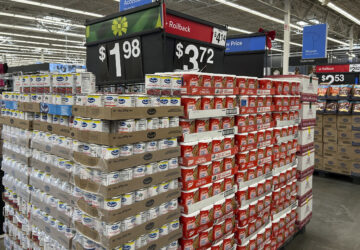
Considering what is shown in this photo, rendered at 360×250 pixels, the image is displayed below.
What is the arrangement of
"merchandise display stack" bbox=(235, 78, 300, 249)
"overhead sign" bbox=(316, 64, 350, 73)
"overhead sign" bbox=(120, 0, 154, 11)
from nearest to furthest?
"merchandise display stack" bbox=(235, 78, 300, 249), "overhead sign" bbox=(120, 0, 154, 11), "overhead sign" bbox=(316, 64, 350, 73)

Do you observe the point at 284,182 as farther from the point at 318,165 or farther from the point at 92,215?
the point at 318,165

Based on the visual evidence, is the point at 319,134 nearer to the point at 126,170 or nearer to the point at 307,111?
the point at 307,111

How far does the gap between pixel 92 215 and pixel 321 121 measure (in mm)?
6774

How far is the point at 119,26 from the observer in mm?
3328

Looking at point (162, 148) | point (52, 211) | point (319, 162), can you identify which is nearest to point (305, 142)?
point (162, 148)

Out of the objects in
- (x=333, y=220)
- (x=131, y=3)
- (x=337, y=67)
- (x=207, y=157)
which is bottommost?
(x=333, y=220)

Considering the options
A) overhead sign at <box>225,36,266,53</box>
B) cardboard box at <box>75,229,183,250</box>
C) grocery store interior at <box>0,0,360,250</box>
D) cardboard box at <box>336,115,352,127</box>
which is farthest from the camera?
cardboard box at <box>336,115,352,127</box>

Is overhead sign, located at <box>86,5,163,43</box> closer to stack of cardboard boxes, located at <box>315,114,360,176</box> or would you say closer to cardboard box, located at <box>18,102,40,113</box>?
cardboard box, located at <box>18,102,40,113</box>

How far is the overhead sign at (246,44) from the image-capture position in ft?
14.5

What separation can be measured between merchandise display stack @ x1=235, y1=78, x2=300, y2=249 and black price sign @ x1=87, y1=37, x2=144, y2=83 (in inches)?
43.9

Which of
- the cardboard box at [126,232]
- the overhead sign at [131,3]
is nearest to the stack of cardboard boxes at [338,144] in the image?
the overhead sign at [131,3]

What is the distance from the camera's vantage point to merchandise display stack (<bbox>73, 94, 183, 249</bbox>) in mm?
2039

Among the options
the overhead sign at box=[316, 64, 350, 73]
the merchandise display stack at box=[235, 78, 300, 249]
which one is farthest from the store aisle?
the overhead sign at box=[316, 64, 350, 73]

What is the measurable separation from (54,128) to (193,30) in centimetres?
176
